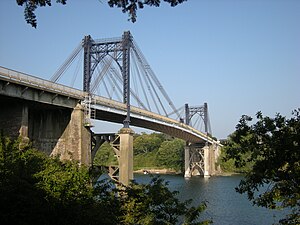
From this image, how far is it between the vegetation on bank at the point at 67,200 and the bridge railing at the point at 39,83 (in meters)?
7.74

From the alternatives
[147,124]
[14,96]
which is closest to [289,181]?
[14,96]

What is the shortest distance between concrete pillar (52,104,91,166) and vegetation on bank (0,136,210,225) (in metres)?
11.3

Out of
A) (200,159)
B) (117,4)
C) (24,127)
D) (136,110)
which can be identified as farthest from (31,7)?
(200,159)

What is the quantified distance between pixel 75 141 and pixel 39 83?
203 inches

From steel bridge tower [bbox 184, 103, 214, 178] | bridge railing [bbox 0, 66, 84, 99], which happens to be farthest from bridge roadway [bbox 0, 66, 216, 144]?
steel bridge tower [bbox 184, 103, 214, 178]

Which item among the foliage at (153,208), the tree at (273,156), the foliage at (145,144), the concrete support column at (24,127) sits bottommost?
the foliage at (153,208)

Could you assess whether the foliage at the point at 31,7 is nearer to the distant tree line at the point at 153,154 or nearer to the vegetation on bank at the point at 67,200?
the vegetation on bank at the point at 67,200

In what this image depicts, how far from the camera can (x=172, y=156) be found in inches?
3425

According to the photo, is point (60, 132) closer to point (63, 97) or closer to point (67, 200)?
point (63, 97)

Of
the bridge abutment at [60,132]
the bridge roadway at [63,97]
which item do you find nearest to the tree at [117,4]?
the bridge roadway at [63,97]

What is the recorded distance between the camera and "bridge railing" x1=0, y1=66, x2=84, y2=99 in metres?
21.0

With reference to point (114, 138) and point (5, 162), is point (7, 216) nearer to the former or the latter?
point (5, 162)

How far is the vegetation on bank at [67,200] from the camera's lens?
8133 mm

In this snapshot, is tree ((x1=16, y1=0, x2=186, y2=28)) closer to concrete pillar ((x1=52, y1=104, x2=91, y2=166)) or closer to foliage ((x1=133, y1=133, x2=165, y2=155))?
concrete pillar ((x1=52, y1=104, x2=91, y2=166))
